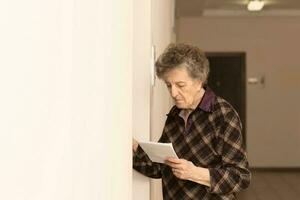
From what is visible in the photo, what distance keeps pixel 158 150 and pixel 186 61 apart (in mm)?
328

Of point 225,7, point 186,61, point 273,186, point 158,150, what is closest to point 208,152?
point 158,150

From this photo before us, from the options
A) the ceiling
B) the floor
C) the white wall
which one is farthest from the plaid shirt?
the ceiling

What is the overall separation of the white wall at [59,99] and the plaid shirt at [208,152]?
25.1 inches

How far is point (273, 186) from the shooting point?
7.05m

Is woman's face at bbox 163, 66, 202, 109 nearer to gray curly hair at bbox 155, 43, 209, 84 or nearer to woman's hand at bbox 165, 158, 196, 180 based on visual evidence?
gray curly hair at bbox 155, 43, 209, 84

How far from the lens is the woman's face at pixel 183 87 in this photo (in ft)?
5.63

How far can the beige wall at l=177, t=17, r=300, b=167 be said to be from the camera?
341 inches

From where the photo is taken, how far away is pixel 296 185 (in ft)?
23.4

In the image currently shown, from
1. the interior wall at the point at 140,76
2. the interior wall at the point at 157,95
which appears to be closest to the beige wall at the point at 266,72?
the interior wall at the point at 157,95

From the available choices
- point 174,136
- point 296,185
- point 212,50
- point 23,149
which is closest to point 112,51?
point 23,149

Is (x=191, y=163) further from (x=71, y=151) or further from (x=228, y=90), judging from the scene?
(x=228, y=90)

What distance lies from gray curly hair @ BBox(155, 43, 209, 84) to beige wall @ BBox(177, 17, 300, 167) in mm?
7032

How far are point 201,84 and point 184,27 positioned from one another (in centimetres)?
706

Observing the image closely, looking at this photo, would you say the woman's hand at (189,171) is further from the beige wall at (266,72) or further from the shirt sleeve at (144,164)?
the beige wall at (266,72)
